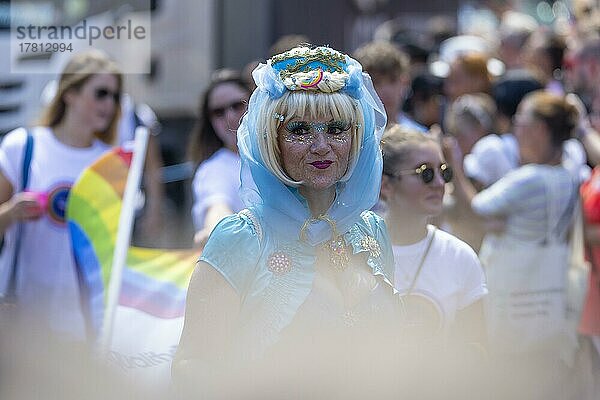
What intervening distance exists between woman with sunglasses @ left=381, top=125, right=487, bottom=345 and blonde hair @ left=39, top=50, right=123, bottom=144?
199cm

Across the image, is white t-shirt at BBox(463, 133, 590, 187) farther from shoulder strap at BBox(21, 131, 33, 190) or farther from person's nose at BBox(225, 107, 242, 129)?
shoulder strap at BBox(21, 131, 33, 190)

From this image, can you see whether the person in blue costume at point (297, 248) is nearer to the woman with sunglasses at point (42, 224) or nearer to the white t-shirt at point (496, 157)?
the woman with sunglasses at point (42, 224)

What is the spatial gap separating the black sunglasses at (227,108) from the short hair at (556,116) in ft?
4.42

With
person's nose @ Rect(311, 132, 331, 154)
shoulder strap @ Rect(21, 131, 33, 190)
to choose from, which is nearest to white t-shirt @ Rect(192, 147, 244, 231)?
shoulder strap @ Rect(21, 131, 33, 190)

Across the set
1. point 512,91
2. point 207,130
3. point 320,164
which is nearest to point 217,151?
point 207,130

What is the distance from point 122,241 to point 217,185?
46 centimetres

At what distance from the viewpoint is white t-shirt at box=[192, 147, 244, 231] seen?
477 centimetres

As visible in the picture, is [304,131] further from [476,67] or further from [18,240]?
[476,67]

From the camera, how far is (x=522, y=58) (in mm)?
8008

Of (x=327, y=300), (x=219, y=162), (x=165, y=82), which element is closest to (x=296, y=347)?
(x=327, y=300)

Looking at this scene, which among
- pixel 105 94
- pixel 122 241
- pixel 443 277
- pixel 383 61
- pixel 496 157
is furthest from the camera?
pixel 496 157

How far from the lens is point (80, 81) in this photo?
5449mm

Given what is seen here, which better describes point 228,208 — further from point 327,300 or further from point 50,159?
point 327,300

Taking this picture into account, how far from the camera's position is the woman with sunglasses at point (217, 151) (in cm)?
477
